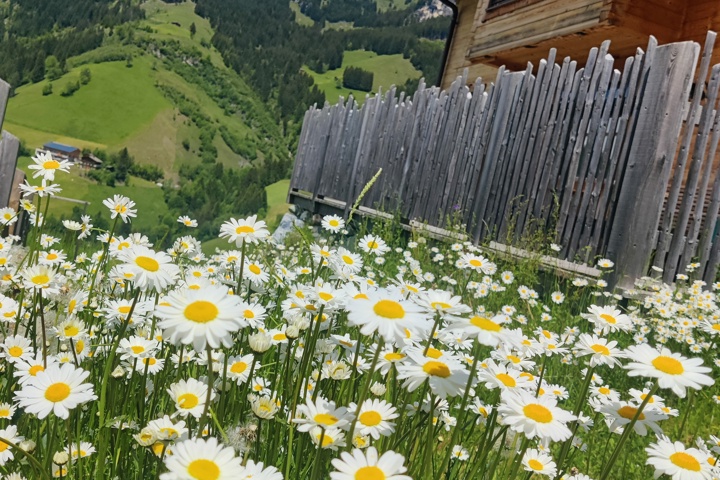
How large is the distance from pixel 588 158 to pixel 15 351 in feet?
15.8

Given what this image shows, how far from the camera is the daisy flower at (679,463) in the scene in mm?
922

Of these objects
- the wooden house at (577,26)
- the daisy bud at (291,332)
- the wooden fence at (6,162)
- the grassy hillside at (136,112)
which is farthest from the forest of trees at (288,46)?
the daisy bud at (291,332)

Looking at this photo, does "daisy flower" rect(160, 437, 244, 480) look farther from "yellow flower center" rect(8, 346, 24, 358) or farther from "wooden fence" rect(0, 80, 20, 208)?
"wooden fence" rect(0, 80, 20, 208)

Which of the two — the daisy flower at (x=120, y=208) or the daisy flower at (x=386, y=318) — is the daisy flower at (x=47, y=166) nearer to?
the daisy flower at (x=120, y=208)

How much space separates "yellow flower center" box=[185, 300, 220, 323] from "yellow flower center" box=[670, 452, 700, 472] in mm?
849

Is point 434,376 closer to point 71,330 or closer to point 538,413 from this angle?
point 538,413

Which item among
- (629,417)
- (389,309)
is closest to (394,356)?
(389,309)

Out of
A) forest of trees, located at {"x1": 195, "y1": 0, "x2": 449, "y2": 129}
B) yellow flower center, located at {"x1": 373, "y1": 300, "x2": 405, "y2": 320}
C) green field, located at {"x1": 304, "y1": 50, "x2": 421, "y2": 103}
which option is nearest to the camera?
yellow flower center, located at {"x1": 373, "y1": 300, "x2": 405, "y2": 320}

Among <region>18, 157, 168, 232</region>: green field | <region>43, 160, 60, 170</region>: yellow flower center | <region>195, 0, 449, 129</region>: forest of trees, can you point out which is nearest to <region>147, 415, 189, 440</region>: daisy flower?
<region>43, 160, 60, 170</region>: yellow flower center

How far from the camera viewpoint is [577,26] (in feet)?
24.8

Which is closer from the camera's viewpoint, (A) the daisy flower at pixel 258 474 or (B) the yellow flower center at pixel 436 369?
(A) the daisy flower at pixel 258 474

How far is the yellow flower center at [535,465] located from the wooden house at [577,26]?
723cm

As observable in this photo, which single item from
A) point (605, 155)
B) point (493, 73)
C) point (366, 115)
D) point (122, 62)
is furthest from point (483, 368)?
point (122, 62)

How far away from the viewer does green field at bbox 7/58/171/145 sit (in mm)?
112812
